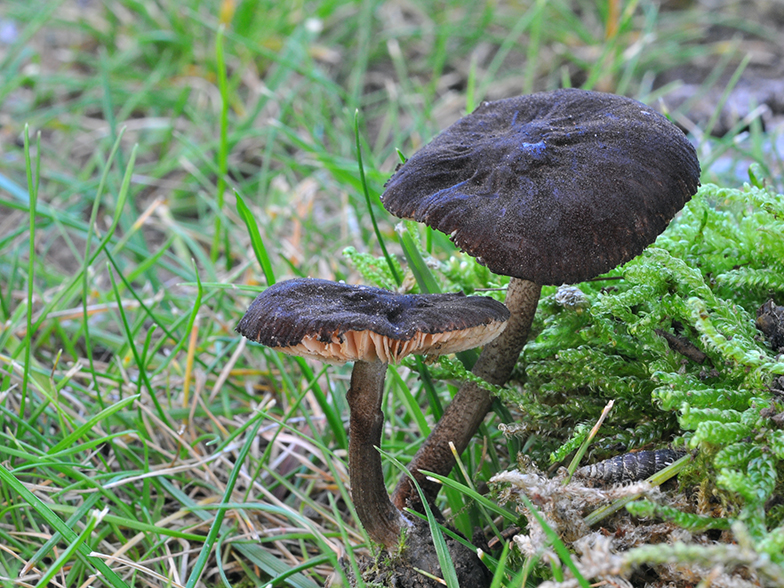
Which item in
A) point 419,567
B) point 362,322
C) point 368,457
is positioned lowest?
point 419,567

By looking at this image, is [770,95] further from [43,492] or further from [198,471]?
[43,492]

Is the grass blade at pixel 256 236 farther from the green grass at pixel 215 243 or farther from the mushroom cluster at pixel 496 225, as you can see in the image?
the mushroom cluster at pixel 496 225

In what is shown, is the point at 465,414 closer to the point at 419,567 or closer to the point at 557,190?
the point at 419,567

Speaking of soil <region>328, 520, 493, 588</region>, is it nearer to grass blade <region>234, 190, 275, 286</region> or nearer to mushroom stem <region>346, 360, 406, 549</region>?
mushroom stem <region>346, 360, 406, 549</region>

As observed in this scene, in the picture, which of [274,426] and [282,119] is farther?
[282,119]

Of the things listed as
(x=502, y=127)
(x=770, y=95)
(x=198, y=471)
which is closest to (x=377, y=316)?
(x=502, y=127)

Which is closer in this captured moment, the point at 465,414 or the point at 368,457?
the point at 368,457

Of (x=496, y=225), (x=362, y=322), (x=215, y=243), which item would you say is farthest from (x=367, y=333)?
(x=215, y=243)

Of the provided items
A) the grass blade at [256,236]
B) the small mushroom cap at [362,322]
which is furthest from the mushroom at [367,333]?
the grass blade at [256,236]
